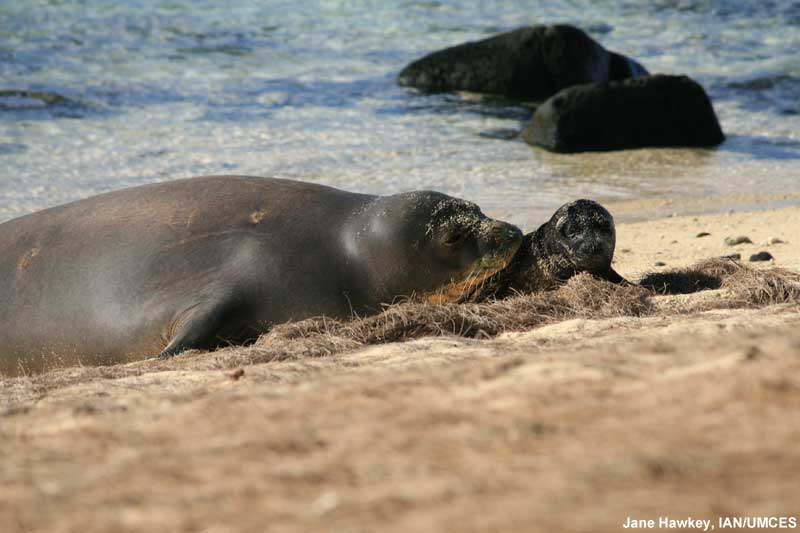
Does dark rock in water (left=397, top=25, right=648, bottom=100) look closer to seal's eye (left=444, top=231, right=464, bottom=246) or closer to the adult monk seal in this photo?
the adult monk seal

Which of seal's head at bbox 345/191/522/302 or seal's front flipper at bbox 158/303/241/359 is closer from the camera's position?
seal's front flipper at bbox 158/303/241/359

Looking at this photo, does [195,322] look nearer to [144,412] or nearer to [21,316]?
[21,316]

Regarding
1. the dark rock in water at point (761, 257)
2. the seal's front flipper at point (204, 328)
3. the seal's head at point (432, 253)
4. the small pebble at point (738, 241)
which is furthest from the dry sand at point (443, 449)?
the small pebble at point (738, 241)

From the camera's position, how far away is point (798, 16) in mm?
22453

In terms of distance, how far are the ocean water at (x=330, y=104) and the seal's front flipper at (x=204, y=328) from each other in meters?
3.43

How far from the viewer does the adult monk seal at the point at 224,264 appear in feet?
16.5

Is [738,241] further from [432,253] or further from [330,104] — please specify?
[330,104]

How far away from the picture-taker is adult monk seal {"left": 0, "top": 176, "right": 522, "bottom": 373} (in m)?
5.03

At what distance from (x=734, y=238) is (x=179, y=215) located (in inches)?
149

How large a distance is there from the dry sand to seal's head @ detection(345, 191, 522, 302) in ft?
7.81

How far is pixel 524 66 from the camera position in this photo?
613 inches

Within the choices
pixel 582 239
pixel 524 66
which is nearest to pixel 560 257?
pixel 582 239

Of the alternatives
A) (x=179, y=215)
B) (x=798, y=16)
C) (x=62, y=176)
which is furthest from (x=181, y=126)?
(x=798, y=16)

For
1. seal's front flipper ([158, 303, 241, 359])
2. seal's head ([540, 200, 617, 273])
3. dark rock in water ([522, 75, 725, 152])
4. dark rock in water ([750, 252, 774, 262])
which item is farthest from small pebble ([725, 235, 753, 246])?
dark rock in water ([522, 75, 725, 152])
